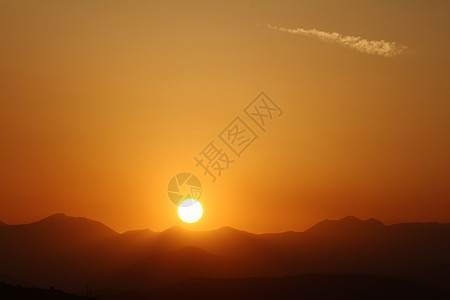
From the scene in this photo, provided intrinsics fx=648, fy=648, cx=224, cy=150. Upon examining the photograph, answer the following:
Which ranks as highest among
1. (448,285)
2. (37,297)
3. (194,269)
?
(194,269)

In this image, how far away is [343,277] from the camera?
127 m

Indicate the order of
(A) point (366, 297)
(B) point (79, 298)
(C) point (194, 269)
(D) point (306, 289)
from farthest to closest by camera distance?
(C) point (194, 269)
(D) point (306, 289)
(A) point (366, 297)
(B) point (79, 298)

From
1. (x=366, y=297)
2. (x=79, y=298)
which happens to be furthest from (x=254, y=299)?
(x=79, y=298)

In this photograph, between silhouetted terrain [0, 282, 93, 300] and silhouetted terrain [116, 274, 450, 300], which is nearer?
silhouetted terrain [0, 282, 93, 300]

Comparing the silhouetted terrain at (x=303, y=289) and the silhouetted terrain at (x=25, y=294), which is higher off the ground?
the silhouetted terrain at (x=303, y=289)

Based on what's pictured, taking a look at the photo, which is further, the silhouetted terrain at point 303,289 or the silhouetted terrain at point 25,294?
the silhouetted terrain at point 303,289

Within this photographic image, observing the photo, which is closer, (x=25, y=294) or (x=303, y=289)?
(x=25, y=294)

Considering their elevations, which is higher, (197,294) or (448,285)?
(448,285)

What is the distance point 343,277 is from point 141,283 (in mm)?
82362

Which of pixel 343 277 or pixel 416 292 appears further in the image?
pixel 343 277

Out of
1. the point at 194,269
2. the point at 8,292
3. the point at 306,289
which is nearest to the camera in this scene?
the point at 8,292

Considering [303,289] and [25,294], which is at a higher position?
[303,289]

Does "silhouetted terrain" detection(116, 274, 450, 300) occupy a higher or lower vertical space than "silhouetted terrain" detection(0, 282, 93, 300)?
higher

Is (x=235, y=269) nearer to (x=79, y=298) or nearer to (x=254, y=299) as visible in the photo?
(x=254, y=299)
